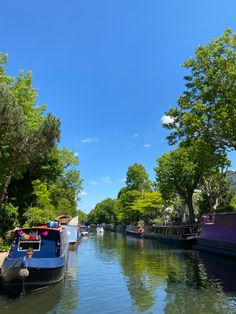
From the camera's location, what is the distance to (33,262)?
18.2m

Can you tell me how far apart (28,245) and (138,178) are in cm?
8804

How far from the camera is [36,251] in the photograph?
2092cm

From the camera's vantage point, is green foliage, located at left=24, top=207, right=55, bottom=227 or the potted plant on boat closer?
the potted plant on boat

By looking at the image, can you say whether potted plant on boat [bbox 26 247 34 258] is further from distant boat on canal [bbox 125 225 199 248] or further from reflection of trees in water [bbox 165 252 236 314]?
distant boat on canal [bbox 125 225 199 248]

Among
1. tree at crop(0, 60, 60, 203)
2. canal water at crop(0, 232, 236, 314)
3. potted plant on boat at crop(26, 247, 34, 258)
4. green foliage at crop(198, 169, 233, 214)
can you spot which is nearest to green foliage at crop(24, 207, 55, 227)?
tree at crop(0, 60, 60, 203)

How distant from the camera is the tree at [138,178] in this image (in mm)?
107812

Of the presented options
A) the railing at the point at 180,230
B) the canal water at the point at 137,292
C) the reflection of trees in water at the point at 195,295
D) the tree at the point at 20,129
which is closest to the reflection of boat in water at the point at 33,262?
the canal water at the point at 137,292

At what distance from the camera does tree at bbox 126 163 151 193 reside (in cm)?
10781

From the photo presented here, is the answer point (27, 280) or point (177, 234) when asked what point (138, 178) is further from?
point (27, 280)

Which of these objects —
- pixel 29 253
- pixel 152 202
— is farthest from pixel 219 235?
pixel 152 202

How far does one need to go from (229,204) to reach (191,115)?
125ft

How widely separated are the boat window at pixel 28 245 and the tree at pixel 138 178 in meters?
86.6

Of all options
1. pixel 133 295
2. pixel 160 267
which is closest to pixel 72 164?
pixel 160 267

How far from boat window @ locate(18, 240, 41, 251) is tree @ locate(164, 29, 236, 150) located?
494 inches
